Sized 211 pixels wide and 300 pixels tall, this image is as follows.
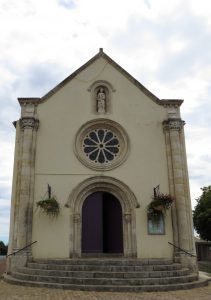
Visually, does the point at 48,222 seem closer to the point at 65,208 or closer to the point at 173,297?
the point at 65,208

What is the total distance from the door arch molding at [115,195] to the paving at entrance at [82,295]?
3.95 meters

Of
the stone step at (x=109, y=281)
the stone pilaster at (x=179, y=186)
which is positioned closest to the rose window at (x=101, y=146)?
the stone pilaster at (x=179, y=186)

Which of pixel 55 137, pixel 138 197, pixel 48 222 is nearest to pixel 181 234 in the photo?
pixel 138 197

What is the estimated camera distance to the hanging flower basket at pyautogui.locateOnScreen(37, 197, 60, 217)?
1310 cm

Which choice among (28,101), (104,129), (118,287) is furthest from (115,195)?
(28,101)

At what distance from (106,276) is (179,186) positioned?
216 inches

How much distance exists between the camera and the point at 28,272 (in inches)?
444

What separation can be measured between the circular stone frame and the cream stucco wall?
200 mm

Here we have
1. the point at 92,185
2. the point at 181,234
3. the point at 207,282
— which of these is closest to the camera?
the point at 207,282

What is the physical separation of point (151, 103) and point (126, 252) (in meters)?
6.99

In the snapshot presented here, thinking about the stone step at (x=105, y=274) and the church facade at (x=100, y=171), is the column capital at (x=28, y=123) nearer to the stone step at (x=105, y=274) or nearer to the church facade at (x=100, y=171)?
the church facade at (x=100, y=171)

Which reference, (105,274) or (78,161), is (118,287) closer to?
(105,274)

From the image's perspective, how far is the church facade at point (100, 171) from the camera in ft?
43.9

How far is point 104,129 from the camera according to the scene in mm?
15422
